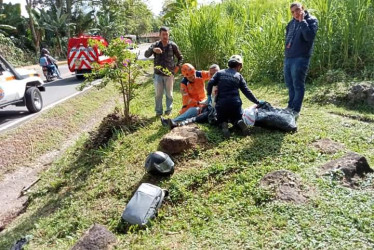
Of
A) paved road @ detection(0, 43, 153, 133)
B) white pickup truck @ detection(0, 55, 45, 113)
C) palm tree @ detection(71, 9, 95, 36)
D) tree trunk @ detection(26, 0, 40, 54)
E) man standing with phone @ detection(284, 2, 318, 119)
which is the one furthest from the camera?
palm tree @ detection(71, 9, 95, 36)

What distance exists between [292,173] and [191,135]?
1.45 m

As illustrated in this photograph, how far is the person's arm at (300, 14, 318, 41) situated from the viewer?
4.62 m

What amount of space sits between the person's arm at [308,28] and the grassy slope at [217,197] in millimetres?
1198

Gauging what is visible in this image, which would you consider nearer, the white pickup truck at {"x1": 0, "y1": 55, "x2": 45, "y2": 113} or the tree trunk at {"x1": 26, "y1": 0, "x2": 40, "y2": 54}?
the white pickup truck at {"x1": 0, "y1": 55, "x2": 45, "y2": 113}

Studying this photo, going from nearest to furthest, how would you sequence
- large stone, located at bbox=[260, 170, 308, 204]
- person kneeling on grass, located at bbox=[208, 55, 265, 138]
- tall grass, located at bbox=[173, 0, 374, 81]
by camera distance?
1. large stone, located at bbox=[260, 170, 308, 204]
2. person kneeling on grass, located at bbox=[208, 55, 265, 138]
3. tall grass, located at bbox=[173, 0, 374, 81]

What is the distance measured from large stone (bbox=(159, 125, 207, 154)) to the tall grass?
13.8 ft

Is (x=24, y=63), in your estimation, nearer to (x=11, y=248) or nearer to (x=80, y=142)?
(x=80, y=142)

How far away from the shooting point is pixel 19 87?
7477mm

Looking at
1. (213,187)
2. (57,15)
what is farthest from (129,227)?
(57,15)

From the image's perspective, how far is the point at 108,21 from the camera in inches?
1329

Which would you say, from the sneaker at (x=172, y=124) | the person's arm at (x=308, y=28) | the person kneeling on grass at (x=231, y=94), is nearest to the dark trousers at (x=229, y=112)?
the person kneeling on grass at (x=231, y=94)

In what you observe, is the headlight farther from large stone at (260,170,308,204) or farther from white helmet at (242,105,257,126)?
large stone at (260,170,308,204)

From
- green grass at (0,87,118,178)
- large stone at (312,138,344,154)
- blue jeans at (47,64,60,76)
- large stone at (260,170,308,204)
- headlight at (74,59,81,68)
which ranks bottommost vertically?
green grass at (0,87,118,178)

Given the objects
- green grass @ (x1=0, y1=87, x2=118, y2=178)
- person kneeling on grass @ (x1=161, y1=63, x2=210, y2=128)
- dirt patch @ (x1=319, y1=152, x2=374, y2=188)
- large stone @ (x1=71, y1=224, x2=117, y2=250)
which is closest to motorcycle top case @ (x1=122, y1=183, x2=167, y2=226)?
large stone @ (x1=71, y1=224, x2=117, y2=250)
